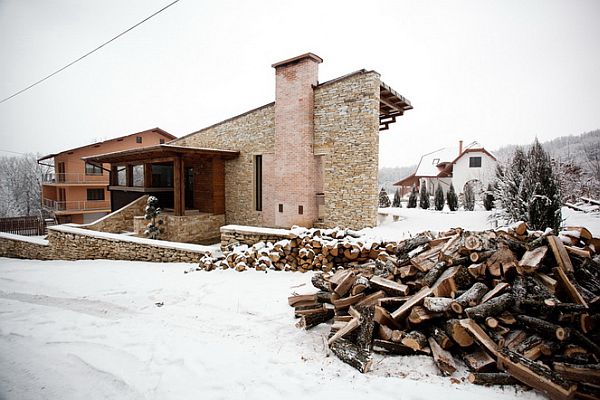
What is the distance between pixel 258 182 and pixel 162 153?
13.8ft

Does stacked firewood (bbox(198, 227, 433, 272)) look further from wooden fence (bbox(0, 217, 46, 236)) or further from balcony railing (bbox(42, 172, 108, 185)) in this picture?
balcony railing (bbox(42, 172, 108, 185))

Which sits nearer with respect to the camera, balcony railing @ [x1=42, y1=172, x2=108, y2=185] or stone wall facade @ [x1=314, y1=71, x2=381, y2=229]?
stone wall facade @ [x1=314, y1=71, x2=381, y2=229]

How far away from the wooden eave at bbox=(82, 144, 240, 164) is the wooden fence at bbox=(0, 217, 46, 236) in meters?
4.06

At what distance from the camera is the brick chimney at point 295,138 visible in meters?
9.39

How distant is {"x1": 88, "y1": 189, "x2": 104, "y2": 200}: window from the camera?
22391 mm

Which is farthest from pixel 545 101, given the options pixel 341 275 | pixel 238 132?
pixel 238 132

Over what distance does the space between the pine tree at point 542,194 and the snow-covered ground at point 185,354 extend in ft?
22.9

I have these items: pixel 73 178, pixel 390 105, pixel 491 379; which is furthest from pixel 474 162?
pixel 73 178

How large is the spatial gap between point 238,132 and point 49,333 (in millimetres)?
10144

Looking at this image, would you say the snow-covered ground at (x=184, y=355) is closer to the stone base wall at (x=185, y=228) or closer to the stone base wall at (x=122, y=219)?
the stone base wall at (x=185, y=228)

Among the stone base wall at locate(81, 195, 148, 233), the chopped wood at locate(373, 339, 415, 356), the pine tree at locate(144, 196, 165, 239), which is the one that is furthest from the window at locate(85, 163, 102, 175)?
the chopped wood at locate(373, 339, 415, 356)

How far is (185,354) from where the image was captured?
278 centimetres

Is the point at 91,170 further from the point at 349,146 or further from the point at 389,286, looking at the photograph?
the point at 389,286

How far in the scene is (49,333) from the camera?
3.13 metres
